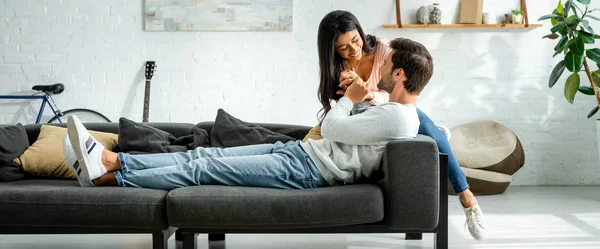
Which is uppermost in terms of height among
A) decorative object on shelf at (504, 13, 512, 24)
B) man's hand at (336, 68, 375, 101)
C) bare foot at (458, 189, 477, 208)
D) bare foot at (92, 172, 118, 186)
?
decorative object on shelf at (504, 13, 512, 24)

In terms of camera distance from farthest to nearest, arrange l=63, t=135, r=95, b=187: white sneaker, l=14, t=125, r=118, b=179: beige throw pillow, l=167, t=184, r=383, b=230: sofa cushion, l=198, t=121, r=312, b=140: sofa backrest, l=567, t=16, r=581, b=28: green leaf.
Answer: l=567, t=16, r=581, b=28: green leaf → l=198, t=121, r=312, b=140: sofa backrest → l=14, t=125, r=118, b=179: beige throw pillow → l=63, t=135, r=95, b=187: white sneaker → l=167, t=184, r=383, b=230: sofa cushion

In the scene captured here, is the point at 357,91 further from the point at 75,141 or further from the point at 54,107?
the point at 54,107

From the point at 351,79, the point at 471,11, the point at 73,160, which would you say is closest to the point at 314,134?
the point at 351,79

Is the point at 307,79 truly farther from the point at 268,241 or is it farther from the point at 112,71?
the point at 268,241

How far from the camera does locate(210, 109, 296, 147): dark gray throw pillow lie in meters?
Answer: 3.70

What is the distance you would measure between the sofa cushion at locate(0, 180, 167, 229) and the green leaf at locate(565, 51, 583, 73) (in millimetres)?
3337

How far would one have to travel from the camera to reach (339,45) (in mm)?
3418

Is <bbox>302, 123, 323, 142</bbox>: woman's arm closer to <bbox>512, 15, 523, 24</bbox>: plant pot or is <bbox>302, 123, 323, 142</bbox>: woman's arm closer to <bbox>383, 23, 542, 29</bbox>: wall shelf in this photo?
<bbox>383, 23, 542, 29</bbox>: wall shelf

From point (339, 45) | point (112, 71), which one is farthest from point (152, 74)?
point (339, 45)

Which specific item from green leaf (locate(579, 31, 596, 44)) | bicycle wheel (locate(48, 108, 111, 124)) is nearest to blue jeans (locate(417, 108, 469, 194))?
green leaf (locate(579, 31, 596, 44))

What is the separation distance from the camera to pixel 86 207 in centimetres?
290

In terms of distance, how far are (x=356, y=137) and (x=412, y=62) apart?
0.39 meters

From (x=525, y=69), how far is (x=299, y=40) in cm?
175

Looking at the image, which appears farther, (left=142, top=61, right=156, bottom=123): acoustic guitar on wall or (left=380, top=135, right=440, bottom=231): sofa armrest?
(left=142, top=61, right=156, bottom=123): acoustic guitar on wall
